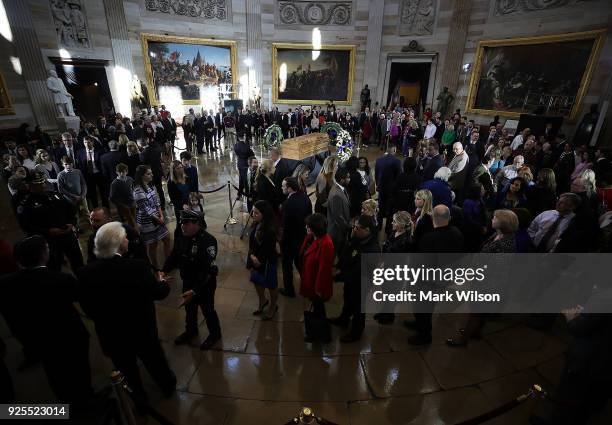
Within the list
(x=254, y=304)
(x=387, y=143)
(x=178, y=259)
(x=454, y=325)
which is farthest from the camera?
(x=387, y=143)

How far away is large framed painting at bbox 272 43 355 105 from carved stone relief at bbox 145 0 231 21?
3.33m

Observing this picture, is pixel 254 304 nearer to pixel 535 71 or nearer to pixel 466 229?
pixel 466 229

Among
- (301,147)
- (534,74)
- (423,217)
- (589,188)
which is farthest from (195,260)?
(534,74)

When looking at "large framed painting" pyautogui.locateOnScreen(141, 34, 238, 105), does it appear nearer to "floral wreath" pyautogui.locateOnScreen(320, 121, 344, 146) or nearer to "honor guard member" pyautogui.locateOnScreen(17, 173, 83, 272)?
"floral wreath" pyautogui.locateOnScreen(320, 121, 344, 146)

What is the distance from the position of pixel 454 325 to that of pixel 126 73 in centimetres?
1722

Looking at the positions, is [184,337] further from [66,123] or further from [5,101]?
[5,101]

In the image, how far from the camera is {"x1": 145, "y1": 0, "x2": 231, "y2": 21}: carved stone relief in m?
15.6

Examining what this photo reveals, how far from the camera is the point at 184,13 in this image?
1634 cm

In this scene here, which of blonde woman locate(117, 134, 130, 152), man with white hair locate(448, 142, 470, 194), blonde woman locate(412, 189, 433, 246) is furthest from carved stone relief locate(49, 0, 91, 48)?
blonde woman locate(412, 189, 433, 246)

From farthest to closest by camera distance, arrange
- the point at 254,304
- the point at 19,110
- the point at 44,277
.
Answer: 1. the point at 19,110
2. the point at 254,304
3. the point at 44,277

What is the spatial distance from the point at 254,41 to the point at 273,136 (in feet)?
31.4

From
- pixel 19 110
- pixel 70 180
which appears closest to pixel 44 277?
pixel 70 180

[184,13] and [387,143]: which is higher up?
[184,13]

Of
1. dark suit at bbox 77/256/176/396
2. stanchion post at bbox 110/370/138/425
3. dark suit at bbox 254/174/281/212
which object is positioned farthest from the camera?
dark suit at bbox 254/174/281/212
